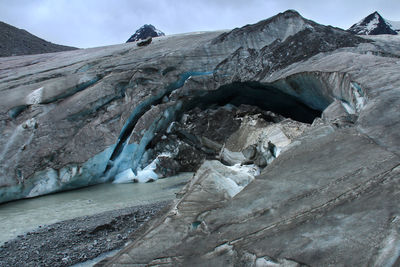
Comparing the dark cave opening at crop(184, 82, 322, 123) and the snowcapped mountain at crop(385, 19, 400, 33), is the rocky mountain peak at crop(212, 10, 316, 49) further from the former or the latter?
the snowcapped mountain at crop(385, 19, 400, 33)

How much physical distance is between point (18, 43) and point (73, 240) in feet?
80.2

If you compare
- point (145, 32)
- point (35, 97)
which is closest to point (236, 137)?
point (35, 97)

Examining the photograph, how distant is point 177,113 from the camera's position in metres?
9.80

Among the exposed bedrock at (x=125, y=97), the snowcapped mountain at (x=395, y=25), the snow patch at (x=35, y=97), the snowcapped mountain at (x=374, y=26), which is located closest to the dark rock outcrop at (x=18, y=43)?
the exposed bedrock at (x=125, y=97)

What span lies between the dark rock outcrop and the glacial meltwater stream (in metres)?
19.6

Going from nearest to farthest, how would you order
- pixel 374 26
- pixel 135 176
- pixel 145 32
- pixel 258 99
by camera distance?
pixel 135 176 < pixel 258 99 < pixel 374 26 < pixel 145 32

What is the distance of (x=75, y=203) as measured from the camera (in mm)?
6078

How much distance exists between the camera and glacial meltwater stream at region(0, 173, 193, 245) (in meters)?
5.00

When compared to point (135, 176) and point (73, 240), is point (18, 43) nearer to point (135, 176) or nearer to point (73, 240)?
point (135, 176)

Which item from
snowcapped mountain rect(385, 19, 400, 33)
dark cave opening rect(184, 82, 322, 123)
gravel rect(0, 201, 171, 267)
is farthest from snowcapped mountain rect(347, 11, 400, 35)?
gravel rect(0, 201, 171, 267)

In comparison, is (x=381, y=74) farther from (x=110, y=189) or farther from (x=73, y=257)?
(x=110, y=189)

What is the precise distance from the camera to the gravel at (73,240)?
3.64 m

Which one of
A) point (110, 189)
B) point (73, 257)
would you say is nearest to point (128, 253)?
point (73, 257)

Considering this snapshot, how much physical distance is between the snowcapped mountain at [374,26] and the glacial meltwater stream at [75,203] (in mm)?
16044
